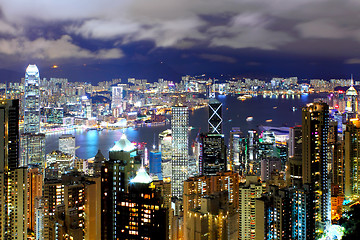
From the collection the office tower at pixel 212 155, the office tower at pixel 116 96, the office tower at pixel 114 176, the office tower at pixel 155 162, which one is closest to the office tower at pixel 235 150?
the office tower at pixel 212 155

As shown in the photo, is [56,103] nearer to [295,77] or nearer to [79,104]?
[79,104]

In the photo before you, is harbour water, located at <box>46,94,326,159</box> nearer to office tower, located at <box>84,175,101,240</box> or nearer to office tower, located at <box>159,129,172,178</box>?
office tower, located at <box>159,129,172,178</box>

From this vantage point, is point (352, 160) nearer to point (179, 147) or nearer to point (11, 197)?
point (179, 147)

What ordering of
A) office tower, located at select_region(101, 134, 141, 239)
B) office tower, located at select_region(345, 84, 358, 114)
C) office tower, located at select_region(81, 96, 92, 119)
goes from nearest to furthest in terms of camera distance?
office tower, located at select_region(101, 134, 141, 239) < office tower, located at select_region(345, 84, 358, 114) < office tower, located at select_region(81, 96, 92, 119)

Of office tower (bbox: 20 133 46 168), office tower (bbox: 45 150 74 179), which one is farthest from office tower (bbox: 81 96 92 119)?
office tower (bbox: 45 150 74 179)

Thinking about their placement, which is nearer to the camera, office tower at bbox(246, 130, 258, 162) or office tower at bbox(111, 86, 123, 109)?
office tower at bbox(246, 130, 258, 162)

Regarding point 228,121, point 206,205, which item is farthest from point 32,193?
point 228,121

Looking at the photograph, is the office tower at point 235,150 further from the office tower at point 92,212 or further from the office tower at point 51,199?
the office tower at point 92,212
